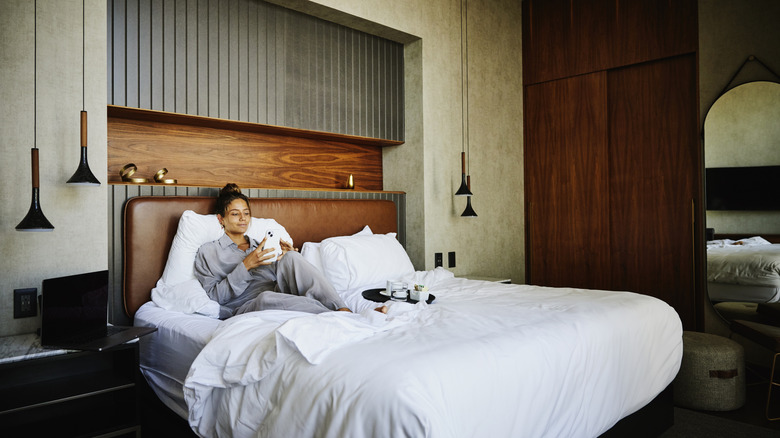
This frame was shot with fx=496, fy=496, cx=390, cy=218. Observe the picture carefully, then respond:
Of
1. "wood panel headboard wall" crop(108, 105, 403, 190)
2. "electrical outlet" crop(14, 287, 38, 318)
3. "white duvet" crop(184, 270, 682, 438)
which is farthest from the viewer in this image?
"wood panel headboard wall" crop(108, 105, 403, 190)

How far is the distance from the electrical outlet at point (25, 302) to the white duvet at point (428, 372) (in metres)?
1.04

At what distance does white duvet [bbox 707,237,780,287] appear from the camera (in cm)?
336

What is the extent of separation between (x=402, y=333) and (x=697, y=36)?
138 inches

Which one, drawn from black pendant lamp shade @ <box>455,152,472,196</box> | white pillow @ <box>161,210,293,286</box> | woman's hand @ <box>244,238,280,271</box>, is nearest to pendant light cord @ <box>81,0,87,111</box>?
white pillow @ <box>161,210,293,286</box>

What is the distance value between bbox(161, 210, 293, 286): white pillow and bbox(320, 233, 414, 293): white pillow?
2.24ft

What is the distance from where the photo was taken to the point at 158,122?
2.98m

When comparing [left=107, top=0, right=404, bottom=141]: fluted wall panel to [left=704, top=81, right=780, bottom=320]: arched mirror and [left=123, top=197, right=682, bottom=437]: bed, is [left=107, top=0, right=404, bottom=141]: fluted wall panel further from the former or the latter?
[left=704, top=81, right=780, bottom=320]: arched mirror

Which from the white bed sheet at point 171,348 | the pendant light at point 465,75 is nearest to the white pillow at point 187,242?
the white bed sheet at point 171,348

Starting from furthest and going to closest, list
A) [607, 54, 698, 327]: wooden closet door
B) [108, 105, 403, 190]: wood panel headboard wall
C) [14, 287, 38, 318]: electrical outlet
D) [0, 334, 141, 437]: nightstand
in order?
1. [607, 54, 698, 327]: wooden closet door
2. [108, 105, 403, 190]: wood panel headboard wall
3. [14, 287, 38, 318]: electrical outlet
4. [0, 334, 141, 437]: nightstand

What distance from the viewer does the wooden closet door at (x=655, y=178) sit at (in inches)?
151

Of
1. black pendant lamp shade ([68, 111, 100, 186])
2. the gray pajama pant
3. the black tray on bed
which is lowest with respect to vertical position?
the black tray on bed

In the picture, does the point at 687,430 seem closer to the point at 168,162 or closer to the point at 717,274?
the point at 717,274

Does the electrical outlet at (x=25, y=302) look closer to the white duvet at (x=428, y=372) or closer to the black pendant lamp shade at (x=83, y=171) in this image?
the black pendant lamp shade at (x=83, y=171)

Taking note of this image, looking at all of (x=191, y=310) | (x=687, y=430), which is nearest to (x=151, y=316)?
(x=191, y=310)
